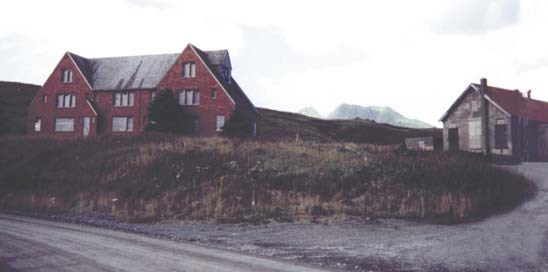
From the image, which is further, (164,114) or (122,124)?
(122,124)

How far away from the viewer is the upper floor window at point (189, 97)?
38.7 meters

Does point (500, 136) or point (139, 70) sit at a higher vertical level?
point (139, 70)

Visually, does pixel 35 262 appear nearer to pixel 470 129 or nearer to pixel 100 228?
pixel 100 228

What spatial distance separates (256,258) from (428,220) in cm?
753

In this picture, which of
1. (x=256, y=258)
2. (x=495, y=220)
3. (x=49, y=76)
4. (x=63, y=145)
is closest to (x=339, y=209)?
(x=495, y=220)

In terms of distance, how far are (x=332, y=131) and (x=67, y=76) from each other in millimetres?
44214

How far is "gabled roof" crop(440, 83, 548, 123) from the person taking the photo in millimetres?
33750

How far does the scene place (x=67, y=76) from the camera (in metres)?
43.9

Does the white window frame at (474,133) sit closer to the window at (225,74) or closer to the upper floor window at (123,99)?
the window at (225,74)

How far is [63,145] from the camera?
98.3ft

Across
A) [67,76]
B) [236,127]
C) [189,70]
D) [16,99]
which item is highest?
[16,99]

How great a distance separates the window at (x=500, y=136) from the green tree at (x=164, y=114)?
2775 centimetres

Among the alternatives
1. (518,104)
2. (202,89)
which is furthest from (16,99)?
(518,104)

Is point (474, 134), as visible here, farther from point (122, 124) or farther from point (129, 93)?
point (122, 124)
